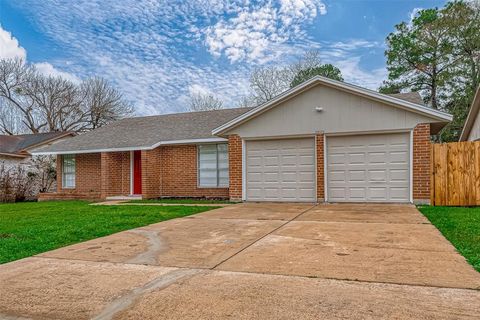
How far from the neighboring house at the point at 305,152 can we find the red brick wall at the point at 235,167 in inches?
1.4

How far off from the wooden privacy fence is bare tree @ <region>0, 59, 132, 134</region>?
3198 cm

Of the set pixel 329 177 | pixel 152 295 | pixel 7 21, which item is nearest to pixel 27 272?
pixel 152 295

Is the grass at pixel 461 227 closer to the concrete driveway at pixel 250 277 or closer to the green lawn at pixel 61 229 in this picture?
the concrete driveway at pixel 250 277

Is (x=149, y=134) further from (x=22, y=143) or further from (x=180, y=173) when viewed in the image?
(x=22, y=143)

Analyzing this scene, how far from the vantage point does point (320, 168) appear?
1158 cm

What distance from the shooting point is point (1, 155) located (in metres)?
20.5

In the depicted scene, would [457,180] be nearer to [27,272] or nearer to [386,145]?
[386,145]

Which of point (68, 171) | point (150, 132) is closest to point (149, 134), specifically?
point (150, 132)

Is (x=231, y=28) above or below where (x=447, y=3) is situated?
below

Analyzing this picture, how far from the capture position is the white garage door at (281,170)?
11.9 metres

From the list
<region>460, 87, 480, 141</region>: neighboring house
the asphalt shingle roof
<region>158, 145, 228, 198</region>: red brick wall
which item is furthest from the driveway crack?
<region>460, 87, 480, 141</region>: neighboring house

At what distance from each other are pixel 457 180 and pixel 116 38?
18.5m

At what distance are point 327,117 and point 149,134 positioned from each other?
8.80 m

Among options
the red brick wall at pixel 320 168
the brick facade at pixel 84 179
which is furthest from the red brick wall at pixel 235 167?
the brick facade at pixel 84 179
